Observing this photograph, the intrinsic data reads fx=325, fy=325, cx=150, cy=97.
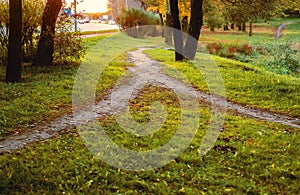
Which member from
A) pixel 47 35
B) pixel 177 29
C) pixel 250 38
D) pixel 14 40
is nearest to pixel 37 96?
pixel 14 40

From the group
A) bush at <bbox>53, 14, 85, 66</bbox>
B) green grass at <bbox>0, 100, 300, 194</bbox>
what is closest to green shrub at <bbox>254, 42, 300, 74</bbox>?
bush at <bbox>53, 14, 85, 66</bbox>

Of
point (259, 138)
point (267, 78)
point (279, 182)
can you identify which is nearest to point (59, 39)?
point (267, 78)

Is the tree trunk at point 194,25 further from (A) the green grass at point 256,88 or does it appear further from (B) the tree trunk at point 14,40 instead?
(B) the tree trunk at point 14,40

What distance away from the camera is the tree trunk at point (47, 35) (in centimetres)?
1141

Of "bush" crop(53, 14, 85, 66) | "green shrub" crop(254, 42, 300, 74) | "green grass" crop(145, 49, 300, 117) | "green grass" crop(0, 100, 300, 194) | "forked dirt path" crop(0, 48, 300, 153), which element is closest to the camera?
"green grass" crop(0, 100, 300, 194)

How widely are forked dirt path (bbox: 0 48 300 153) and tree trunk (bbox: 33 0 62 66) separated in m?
3.07

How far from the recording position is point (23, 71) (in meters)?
10.9

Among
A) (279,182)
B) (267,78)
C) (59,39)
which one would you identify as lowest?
(279,182)

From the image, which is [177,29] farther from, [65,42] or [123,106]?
[123,106]

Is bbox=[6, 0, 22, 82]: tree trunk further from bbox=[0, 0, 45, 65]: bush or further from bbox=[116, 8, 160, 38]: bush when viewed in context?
bbox=[116, 8, 160, 38]: bush

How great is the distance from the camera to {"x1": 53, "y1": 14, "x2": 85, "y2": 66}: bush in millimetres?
11852

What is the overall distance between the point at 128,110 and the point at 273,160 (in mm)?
3444

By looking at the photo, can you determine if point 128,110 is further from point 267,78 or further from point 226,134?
point 267,78

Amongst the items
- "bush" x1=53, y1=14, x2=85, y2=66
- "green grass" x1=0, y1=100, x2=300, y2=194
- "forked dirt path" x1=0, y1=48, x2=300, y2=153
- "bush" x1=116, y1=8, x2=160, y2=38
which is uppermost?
"bush" x1=116, y1=8, x2=160, y2=38
